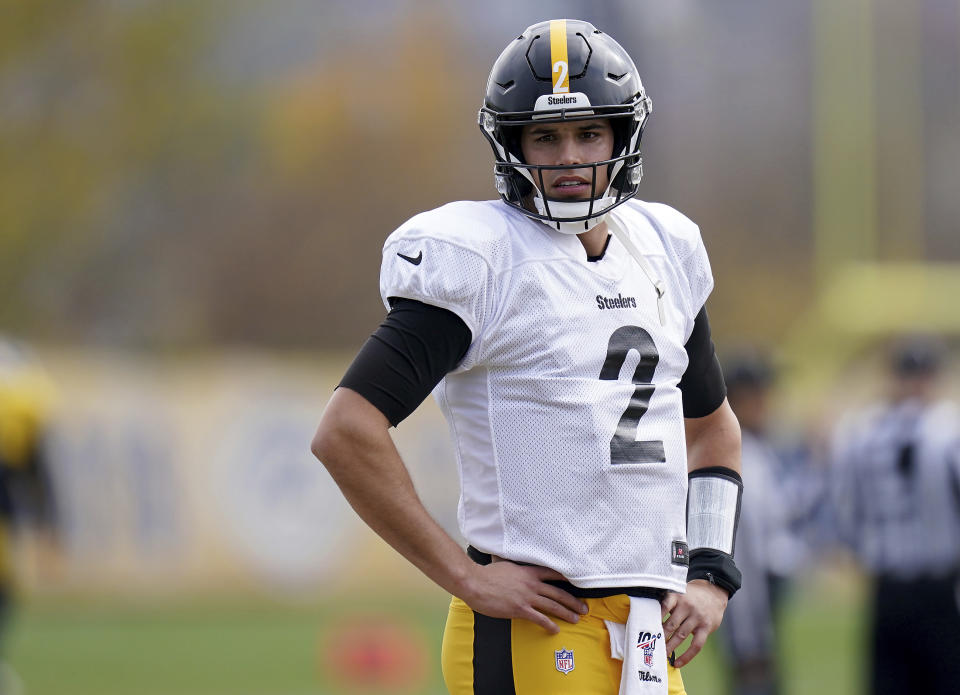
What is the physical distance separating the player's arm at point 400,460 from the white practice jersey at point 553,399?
0.04 meters

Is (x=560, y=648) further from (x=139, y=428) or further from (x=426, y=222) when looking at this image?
(x=139, y=428)

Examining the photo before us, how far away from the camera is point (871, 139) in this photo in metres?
23.3

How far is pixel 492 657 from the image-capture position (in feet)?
9.91

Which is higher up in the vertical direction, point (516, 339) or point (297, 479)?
point (516, 339)

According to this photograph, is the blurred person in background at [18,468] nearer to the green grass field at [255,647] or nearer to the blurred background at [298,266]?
the blurred background at [298,266]

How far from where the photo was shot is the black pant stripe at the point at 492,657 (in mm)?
3004

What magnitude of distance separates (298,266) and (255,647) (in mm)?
14721

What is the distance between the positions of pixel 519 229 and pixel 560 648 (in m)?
0.78

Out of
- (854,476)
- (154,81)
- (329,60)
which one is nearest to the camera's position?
(854,476)

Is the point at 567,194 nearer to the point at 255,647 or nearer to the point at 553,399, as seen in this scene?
the point at 553,399

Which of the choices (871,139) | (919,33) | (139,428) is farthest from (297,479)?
(919,33)

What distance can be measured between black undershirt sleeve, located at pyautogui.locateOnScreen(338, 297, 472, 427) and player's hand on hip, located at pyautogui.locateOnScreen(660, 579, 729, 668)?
2.06ft

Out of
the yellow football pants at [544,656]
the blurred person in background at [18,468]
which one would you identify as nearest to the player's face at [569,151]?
the yellow football pants at [544,656]

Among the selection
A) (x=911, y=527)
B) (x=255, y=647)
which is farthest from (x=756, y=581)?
(x=255, y=647)
